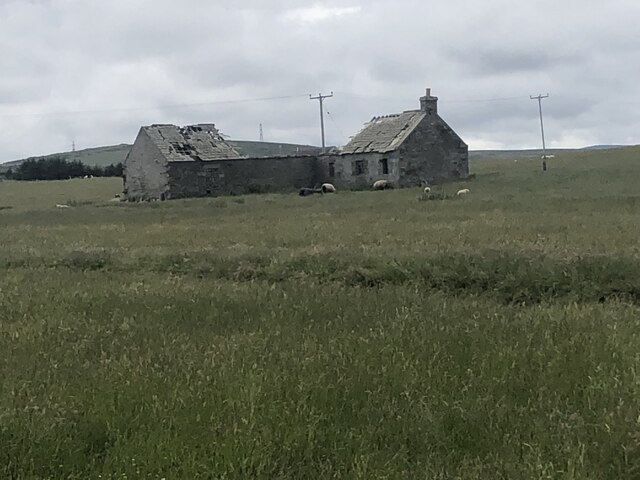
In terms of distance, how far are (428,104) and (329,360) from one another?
46.3 m

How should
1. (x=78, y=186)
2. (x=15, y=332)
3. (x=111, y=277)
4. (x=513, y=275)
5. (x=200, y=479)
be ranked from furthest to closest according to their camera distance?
(x=78, y=186)
(x=111, y=277)
(x=513, y=275)
(x=15, y=332)
(x=200, y=479)

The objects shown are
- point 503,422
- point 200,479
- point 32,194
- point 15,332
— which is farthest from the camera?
point 32,194

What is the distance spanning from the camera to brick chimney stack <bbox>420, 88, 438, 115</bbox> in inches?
2039

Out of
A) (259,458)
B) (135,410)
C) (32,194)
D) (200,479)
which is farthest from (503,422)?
(32,194)

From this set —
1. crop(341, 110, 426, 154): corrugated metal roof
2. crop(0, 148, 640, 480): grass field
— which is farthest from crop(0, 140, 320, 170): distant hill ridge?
crop(0, 148, 640, 480): grass field

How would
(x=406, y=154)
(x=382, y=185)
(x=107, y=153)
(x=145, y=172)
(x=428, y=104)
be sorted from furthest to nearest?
(x=107, y=153) < (x=428, y=104) < (x=145, y=172) < (x=406, y=154) < (x=382, y=185)

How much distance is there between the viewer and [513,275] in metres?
12.7

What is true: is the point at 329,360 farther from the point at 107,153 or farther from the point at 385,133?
the point at 107,153

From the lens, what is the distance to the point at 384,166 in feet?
166

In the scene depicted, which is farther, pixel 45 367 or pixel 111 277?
pixel 111 277

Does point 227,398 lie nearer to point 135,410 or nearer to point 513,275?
point 135,410

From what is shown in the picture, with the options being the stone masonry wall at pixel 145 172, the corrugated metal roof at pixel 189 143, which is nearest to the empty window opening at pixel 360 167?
the corrugated metal roof at pixel 189 143

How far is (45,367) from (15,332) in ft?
6.31

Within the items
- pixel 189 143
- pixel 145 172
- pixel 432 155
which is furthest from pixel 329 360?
pixel 145 172
